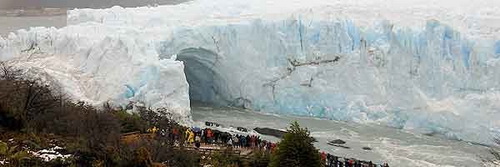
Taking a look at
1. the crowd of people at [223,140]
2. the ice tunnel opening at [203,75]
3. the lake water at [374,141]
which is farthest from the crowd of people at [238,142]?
the ice tunnel opening at [203,75]

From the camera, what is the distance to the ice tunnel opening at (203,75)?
A: 91.9 ft

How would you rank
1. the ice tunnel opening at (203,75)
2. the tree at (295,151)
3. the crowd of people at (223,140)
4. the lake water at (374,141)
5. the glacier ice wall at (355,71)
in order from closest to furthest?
the tree at (295,151) → the crowd of people at (223,140) → the lake water at (374,141) → the glacier ice wall at (355,71) → the ice tunnel opening at (203,75)

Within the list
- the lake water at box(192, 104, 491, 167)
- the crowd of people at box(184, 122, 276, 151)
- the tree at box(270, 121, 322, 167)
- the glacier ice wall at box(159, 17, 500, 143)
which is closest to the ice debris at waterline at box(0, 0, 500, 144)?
the glacier ice wall at box(159, 17, 500, 143)

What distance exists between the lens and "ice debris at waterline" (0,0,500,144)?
77.8 ft

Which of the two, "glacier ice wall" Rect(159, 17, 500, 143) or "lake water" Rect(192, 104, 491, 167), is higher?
"glacier ice wall" Rect(159, 17, 500, 143)

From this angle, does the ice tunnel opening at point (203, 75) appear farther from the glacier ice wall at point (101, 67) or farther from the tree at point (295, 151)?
the tree at point (295, 151)

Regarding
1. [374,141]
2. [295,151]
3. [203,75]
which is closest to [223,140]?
[374,141]

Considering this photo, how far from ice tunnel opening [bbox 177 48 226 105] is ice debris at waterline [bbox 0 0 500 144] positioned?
6 cm

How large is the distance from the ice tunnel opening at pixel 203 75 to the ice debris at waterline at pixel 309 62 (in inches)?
2.5

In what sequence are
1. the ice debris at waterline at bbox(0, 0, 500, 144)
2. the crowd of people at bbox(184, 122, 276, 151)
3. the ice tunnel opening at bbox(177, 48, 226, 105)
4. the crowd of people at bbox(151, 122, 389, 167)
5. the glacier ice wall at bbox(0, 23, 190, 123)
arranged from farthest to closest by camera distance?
1. the ice tunnel opening at bbox(177, 48, 226, 105)
2. the ice debris at waterline at bbox(0, 0, 500, 144)
3. the glacier ice wall at bbox(0, 23, 190, 123)
4. the crowd of people at bbox(184, 122, 276, 151)
5. the crowd of people at bbox(151, 122, 389, 167)

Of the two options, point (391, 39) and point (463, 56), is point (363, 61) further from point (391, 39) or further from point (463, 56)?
point (463, 56)

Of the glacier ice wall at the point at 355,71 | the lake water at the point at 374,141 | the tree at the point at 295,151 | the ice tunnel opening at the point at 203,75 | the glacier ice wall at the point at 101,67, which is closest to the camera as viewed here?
the tree at the point at 295,151

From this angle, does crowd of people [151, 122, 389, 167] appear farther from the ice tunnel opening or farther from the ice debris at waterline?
the ice tunnel opening

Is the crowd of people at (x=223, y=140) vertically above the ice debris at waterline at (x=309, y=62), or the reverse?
the ice debris at waterline at (x=309, y=62)
